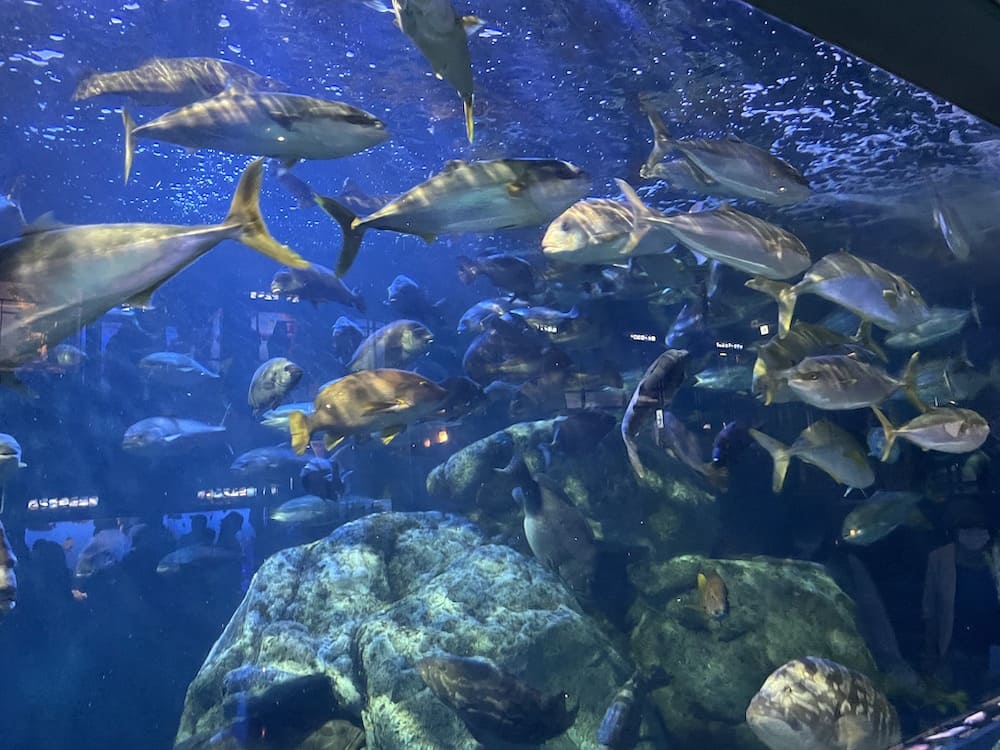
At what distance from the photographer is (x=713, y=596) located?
5.43 m

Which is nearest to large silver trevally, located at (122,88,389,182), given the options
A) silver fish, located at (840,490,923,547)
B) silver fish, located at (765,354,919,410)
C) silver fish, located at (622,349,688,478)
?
silver fish, located at (622,349,688,478)

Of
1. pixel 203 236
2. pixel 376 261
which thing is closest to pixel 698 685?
pixel 203 236

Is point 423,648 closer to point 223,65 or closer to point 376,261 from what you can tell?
point 223,65

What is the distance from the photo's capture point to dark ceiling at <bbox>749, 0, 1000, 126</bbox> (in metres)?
2.50

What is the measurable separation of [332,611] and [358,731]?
4.89 ft

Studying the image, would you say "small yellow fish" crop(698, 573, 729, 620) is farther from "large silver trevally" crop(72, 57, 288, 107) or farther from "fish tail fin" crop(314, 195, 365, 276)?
"large silver trevally" crop(72, 57, 288, 107)

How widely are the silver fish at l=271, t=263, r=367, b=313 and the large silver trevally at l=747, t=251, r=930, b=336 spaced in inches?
265

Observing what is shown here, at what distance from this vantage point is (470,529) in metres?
7.99

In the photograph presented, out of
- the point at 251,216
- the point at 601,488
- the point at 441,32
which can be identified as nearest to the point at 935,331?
the point at 601,488

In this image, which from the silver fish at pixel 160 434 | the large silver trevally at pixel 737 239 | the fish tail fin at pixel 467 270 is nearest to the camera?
the large silver trevally at pixel 737 239

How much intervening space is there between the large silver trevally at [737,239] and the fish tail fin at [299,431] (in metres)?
2.91

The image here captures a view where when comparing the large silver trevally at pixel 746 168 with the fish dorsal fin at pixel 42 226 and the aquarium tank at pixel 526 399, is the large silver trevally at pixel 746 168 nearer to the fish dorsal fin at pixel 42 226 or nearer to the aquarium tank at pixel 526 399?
the aquarium tank at pixel 526 399

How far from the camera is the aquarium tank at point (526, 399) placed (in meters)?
3.70

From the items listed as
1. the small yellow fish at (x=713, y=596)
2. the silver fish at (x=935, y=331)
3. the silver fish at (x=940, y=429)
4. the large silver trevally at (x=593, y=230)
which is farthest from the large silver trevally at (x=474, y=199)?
the silver fish at (x=935, y=331)
